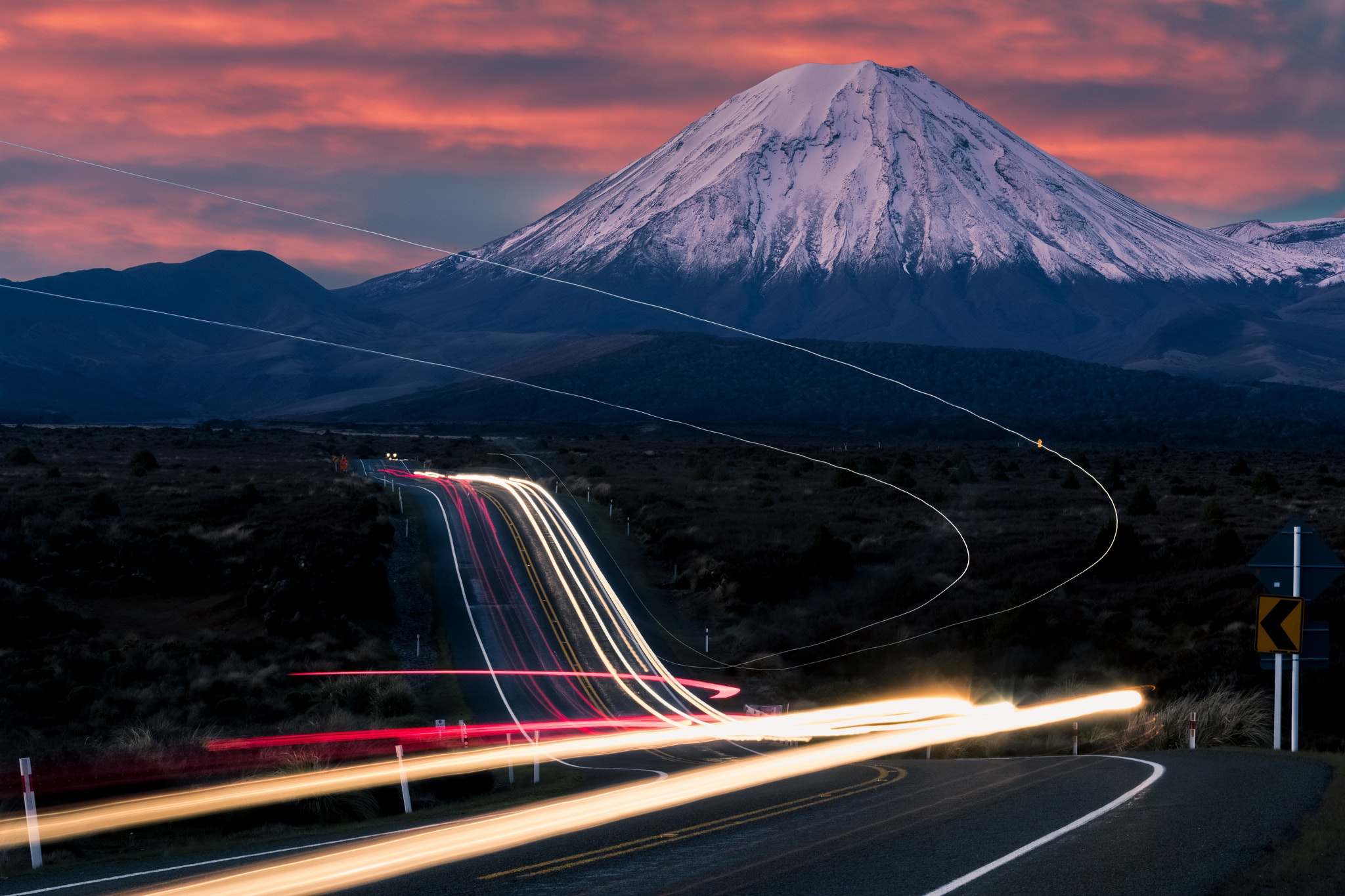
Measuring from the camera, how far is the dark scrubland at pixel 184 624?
17.7 metres

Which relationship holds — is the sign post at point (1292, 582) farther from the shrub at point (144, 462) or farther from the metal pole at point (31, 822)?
the shrub at point (144, 462)

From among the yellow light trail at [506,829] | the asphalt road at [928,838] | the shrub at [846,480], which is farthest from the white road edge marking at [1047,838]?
the shrub at [846,480]

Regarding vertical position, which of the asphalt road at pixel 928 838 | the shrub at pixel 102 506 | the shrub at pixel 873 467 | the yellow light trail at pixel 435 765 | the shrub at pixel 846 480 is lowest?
the yellow light trail at pixel 435 765

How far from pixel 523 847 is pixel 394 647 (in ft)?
83.7

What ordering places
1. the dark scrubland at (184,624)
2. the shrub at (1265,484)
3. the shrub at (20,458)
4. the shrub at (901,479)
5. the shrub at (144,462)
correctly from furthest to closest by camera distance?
the shrub at (20,458) < the shrub at (144,462) < the shrub at (901,479) < the shrub at (1265,484) < the dark scrubland at (184,624)

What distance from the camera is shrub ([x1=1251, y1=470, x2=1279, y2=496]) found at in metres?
60.1

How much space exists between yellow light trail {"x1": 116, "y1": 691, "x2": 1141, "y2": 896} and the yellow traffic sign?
20.8 ft

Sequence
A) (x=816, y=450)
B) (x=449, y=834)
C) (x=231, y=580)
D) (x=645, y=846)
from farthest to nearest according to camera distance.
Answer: (x=816, y=450)
(x=231, y=580)
(x=449, y=834)
(x=645, y=846)

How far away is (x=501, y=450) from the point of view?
10756cm

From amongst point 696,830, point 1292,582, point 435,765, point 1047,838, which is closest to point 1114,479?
point 1292,582

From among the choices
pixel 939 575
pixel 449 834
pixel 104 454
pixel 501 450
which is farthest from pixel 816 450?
pixel 449 834

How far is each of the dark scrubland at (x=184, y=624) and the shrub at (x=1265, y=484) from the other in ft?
135

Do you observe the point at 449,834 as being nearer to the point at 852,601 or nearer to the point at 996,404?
the point at 852,601

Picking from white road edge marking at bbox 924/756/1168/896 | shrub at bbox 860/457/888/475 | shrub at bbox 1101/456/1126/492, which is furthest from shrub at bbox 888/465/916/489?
white road edge marking at bbox 924/756/1168/896
